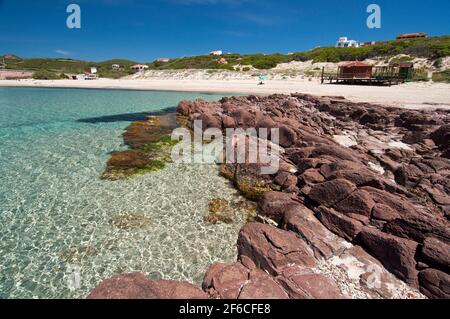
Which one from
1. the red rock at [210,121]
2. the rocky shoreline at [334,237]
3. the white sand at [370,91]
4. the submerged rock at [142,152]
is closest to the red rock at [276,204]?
the rocky shoreline at [334,237]

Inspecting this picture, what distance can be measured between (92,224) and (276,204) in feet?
17.4

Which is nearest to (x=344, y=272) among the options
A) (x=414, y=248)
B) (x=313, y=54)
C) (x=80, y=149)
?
(x=414, y=248)

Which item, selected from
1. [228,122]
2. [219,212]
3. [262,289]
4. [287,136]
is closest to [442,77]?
[228,122]

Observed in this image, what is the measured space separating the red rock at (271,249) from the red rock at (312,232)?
0.20 m

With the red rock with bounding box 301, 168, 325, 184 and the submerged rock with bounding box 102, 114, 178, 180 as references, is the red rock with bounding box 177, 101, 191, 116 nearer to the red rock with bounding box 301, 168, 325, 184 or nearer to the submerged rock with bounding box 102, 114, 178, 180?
the submerged rock with bounding box 102, 114, 178, 180

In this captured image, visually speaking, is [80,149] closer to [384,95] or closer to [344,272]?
[344,272]

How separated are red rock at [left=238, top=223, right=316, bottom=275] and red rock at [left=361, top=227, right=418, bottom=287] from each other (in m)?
1.32

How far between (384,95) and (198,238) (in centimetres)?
2838

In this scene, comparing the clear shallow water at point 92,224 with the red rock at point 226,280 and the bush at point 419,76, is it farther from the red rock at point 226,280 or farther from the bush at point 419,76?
the bush at point 419,76

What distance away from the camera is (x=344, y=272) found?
4898mm

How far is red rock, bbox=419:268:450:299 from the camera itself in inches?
170

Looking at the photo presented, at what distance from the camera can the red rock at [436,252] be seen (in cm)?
453

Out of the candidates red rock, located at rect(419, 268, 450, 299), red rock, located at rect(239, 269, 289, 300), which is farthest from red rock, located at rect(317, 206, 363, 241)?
red rock, located at rect(239, 269, 289, 300)

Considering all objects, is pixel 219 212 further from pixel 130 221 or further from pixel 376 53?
pixel 376 53
